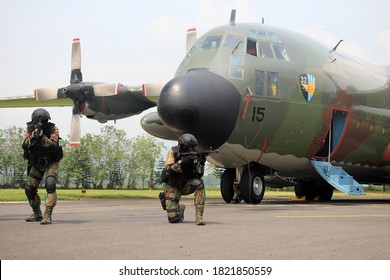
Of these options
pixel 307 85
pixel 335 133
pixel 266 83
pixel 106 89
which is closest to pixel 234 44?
pixel 266 83

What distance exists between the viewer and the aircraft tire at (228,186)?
17.2 metres

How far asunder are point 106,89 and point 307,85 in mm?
8843

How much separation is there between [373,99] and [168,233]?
42.6 ft

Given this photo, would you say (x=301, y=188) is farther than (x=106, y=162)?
No

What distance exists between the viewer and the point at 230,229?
8.53m

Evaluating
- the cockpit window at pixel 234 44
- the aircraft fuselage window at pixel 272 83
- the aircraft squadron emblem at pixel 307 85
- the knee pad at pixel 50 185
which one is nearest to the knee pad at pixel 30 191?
the knee pad at pixel 50 185

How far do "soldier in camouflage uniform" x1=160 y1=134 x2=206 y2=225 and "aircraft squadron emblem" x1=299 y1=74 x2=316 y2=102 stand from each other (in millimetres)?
7336

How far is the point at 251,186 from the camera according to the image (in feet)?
A: 52.4

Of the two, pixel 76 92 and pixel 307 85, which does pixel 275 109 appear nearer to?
pixel 307 85

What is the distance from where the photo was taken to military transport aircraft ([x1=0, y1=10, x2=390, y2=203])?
1425 centimetres

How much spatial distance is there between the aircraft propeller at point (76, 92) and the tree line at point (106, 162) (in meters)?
43.8
